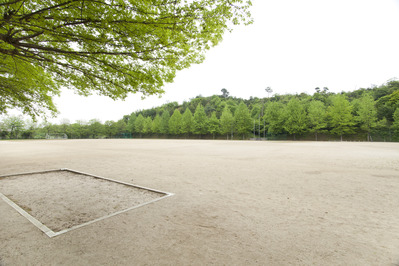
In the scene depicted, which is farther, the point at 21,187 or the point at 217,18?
the point at 21,187

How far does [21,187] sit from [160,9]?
19.2 ft

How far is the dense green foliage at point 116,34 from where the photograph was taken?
11.6 ft

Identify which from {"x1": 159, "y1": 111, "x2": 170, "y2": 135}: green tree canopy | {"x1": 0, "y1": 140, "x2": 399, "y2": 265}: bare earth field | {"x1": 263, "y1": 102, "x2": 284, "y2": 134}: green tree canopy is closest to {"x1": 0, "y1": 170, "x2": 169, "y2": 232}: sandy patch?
{"x1": 0, "y1": 140, "x2": 399, "y2": 265}: bare earth field

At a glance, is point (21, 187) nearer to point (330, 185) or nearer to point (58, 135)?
point (330, 185)

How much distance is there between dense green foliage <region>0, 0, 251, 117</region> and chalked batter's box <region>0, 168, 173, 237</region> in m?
3.25

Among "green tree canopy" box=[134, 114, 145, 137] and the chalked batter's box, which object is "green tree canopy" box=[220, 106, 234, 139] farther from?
the chalked batter's box

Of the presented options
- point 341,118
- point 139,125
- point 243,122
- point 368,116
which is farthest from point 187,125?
point 368,116

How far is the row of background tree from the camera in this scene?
145ft

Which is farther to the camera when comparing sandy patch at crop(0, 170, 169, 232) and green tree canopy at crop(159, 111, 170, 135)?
green tree canopy at crop(159, 111, 170, 135)

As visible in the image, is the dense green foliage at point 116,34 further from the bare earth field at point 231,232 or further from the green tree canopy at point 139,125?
the green tree canopy at point 139,125

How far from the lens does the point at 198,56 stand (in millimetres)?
5309

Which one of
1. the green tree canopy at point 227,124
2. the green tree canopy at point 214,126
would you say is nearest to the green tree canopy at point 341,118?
the green tree canopy at point 227,124

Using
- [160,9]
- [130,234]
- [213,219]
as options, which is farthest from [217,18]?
[130,234]

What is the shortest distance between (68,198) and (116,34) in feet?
12.9
